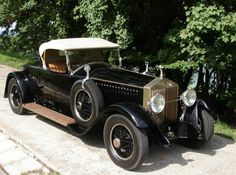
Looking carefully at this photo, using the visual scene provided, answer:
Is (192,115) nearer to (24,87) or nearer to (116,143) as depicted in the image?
(116,143)

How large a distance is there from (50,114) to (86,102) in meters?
0.95

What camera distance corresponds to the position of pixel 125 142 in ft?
16.8

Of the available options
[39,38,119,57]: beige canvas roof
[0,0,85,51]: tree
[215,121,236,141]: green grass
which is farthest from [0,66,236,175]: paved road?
[0,0,85,51]: tree

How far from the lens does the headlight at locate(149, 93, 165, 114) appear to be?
5047 millimetres

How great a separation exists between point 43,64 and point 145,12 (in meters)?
3.26

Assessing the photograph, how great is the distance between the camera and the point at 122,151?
5.16m

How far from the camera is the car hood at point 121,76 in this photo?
18.1 ft

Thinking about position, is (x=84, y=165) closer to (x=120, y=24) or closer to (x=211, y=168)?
(x=211, y=168)

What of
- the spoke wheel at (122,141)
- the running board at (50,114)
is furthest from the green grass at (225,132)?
the running board at (50,114)

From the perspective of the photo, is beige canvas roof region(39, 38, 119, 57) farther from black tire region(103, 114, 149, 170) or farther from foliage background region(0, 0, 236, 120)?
black tire region(103, 114, 149, 170)

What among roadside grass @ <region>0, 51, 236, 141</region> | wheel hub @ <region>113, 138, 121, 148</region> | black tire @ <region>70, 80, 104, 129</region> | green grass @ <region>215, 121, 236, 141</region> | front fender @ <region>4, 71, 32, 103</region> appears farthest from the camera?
front fender @ <region>4, 71, 32, 103</region>

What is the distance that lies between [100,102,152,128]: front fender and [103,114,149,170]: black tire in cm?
6

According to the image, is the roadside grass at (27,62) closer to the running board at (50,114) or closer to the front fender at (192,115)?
the front fender at (192,115)

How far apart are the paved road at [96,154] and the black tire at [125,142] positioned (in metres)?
0.12
